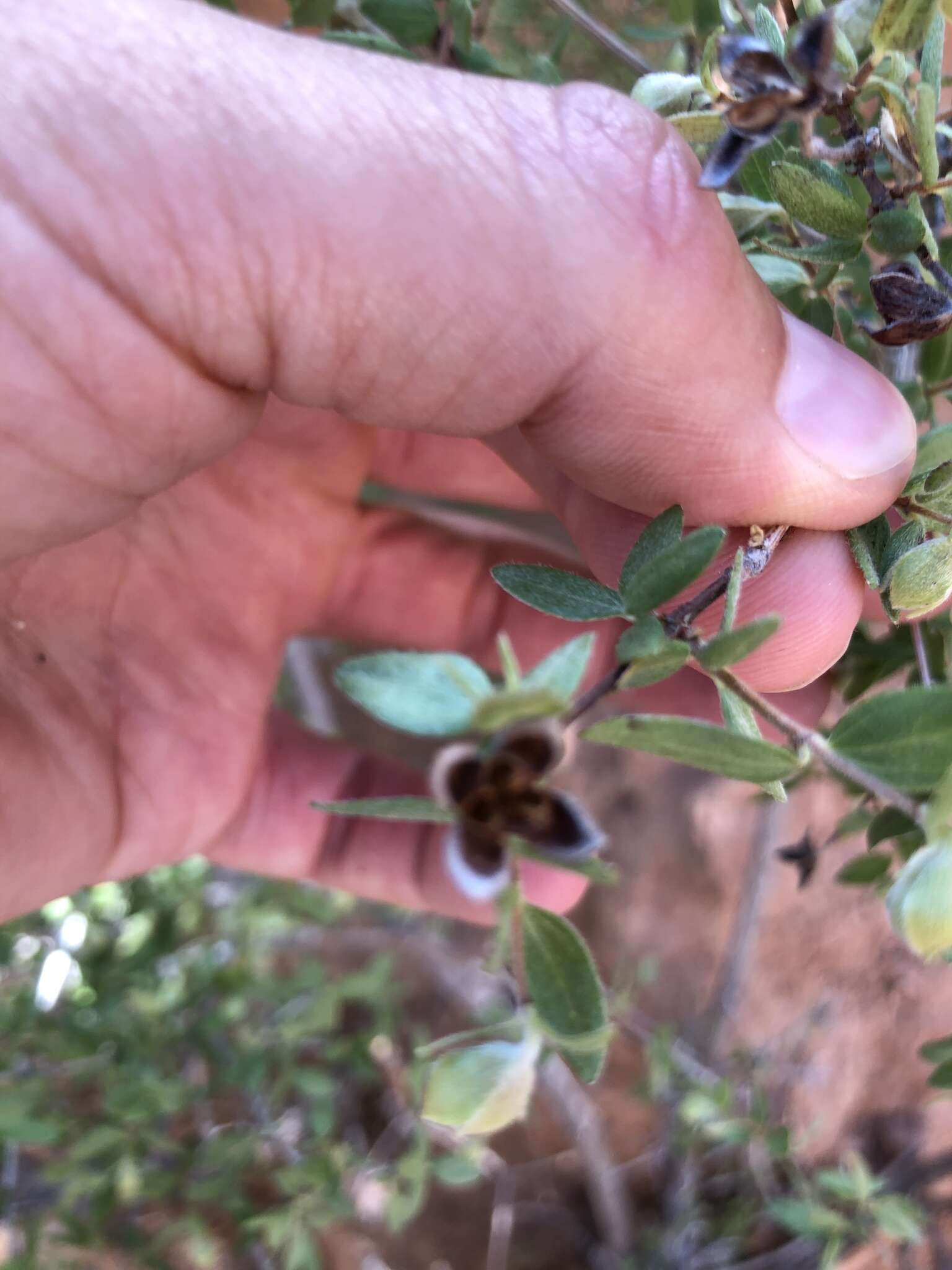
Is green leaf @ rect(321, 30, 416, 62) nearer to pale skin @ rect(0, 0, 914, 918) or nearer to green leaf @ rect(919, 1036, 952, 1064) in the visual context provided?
pale skin @ rect(0, 0, 914, 918)

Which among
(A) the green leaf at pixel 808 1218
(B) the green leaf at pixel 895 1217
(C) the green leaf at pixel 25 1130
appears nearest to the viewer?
(C) the green leaf at pixel 25 1130

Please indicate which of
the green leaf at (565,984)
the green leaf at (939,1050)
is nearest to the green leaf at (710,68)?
the green leaf at (565,984)

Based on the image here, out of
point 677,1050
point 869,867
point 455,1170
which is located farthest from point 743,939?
point 869,867

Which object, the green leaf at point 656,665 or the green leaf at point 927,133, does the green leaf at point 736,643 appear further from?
the green leaf at point 927,133

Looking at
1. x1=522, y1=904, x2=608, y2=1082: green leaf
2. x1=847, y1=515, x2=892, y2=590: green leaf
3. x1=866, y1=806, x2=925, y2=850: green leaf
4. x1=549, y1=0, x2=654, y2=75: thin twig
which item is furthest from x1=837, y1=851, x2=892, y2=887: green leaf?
x1=549, y1=0, x2=654, y2=75: thin twig

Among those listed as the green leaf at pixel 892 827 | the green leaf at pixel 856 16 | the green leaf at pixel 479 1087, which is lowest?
the green leaf at pixel 479 1087

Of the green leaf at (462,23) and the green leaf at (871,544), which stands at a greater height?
the green leaf at (462,23)

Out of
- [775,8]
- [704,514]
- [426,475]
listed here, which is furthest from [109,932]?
[775,8]

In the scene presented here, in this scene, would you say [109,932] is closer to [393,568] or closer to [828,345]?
[393,568]
